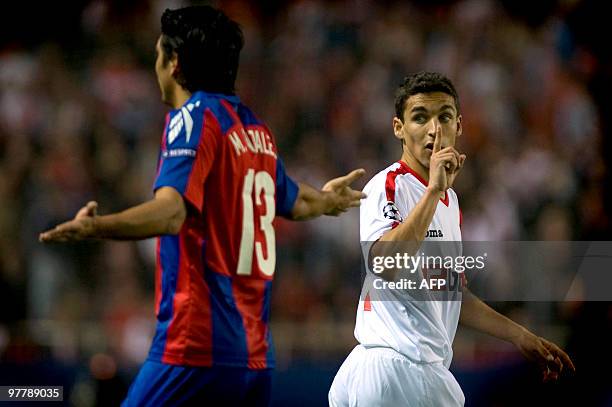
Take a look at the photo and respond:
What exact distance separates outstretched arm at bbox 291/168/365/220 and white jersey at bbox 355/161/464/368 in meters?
0.44

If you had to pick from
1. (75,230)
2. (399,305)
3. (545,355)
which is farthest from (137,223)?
(545,355)

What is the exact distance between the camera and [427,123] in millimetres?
4965

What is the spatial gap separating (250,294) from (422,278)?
1.23m

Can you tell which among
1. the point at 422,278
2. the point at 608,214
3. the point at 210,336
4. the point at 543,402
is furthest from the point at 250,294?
the point at 608,214

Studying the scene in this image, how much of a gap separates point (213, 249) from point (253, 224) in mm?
198

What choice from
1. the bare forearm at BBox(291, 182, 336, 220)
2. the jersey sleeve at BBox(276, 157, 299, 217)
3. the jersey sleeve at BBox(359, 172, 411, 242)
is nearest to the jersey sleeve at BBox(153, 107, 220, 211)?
the jersey sleeve at BBox(276, 157, 299, 217)

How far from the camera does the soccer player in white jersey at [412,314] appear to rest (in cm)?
479

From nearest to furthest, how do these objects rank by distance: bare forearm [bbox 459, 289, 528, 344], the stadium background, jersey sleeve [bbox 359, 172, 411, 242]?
jersey sleeve [bbox 359, 172, 411, 242] → bare forearm [bbox 459, 289, 528, 344] → the stadium background

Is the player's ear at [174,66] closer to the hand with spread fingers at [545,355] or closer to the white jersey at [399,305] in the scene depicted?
the white jersey at [399,305]

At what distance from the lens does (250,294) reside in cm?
386

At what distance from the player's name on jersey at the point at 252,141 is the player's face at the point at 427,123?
3.70 ft

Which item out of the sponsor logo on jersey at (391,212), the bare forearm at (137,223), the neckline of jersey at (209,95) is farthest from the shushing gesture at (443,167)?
the bare forearm at (137,223)

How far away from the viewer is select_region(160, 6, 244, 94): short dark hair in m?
3.88

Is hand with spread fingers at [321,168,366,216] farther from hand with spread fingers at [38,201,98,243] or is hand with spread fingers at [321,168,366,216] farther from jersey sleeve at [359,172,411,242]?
hand with spread fingers at [38,201,98,243]
